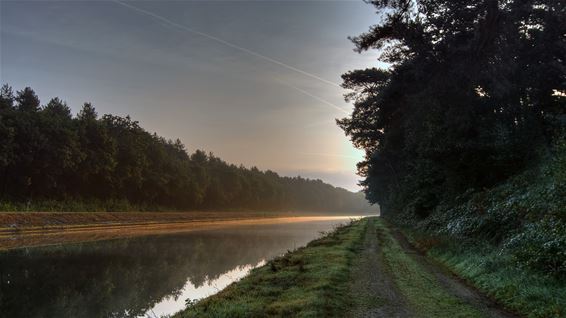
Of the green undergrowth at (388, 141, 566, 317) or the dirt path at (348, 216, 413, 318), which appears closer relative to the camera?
the dirt path at (348, 216, 413, 318)

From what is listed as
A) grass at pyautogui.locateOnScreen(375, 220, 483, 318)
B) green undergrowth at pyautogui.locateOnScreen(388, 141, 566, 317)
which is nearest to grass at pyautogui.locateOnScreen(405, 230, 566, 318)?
green undergrowth at pyautogui.locateOnScreen(388, 141, 566, 317)

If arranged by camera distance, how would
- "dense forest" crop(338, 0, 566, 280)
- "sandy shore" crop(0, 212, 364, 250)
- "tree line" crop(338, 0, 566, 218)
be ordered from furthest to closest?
"sandy shore" crop(0, 212, 364, 250) → "tree line" crop(338, 0, 566, 218) → "dense forest" crop(338, 0, 566, 280)

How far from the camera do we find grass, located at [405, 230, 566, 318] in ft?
31.6

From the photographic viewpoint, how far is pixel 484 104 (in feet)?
94.7

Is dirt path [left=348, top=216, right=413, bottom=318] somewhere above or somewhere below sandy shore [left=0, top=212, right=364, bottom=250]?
below

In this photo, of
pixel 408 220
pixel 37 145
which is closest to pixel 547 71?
pixel 408 220

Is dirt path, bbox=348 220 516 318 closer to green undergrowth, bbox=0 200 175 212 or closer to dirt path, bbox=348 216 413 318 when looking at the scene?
dirt path, bbox=348 216 413 318

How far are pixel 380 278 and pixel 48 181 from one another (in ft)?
177

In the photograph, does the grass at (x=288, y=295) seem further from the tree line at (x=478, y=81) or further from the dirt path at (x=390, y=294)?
the tree line at (x=478, y=81)

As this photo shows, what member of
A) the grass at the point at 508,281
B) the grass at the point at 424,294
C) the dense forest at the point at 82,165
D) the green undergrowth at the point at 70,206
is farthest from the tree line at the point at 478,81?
the dense forest at the point at 82,165

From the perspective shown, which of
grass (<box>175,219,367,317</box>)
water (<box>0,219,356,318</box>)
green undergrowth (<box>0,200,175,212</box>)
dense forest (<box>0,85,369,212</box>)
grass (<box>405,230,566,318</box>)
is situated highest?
dense forest (<box>0,85,369,212</box>)

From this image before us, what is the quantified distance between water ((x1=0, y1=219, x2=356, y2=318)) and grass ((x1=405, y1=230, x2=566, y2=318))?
921 cm

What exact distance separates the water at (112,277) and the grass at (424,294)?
7074 millimetres

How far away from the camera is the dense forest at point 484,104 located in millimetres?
18969
